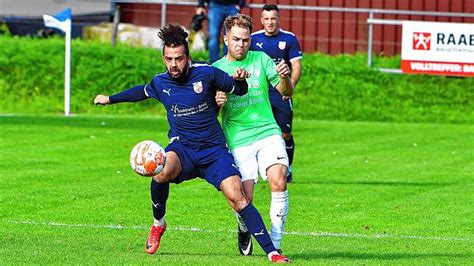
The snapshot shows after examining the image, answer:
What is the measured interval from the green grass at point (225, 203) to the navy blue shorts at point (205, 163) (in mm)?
652

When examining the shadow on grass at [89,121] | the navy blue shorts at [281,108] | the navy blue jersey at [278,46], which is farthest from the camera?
the shadow on grass at [89,121]

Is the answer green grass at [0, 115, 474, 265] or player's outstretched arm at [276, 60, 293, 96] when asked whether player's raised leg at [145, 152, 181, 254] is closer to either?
green grass at [0, 115, 474, 265]

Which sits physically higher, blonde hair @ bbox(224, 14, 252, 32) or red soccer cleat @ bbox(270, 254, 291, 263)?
blonde hair @ bbox(224, 14, 252, 32)

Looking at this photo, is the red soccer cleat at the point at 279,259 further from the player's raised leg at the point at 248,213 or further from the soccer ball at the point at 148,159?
the soccer ball at the point at 148,159

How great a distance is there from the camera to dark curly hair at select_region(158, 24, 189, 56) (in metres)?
10.7

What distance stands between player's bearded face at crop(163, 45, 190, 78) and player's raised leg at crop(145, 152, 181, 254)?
0.68m

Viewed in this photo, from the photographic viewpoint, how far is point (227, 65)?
1147 cm

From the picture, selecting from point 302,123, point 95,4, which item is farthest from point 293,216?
point 95,4

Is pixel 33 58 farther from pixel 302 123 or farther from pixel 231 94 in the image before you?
pixel 231 94

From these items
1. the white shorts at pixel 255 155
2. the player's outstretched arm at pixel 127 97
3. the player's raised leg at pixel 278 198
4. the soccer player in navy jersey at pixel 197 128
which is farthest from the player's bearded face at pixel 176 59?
the player's raised leg at pixel 278 198

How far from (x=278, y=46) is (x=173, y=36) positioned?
18.9ft

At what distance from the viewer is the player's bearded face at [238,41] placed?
11242 millimetres

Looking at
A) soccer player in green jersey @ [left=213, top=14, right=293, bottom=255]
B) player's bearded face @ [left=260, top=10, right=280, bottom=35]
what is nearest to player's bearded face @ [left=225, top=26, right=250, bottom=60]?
soccer player in green jersey @ [left=213, top=14, right=293, bottom=255]

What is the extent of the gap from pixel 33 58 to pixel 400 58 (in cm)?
773
